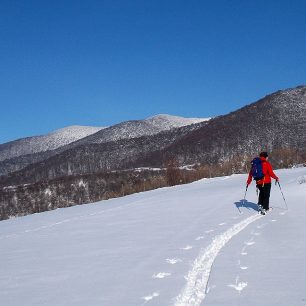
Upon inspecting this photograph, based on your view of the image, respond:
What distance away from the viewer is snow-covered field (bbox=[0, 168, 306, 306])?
189 inches

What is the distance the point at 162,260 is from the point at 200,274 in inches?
37.7

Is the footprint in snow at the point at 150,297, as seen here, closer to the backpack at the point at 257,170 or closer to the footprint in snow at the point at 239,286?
the footprint in snow at the point at 239,286

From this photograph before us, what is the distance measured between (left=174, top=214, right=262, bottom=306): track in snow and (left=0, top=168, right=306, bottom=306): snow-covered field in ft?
0.04

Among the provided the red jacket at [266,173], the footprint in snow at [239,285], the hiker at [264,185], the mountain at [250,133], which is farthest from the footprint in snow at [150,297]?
the mountain at [250,133]

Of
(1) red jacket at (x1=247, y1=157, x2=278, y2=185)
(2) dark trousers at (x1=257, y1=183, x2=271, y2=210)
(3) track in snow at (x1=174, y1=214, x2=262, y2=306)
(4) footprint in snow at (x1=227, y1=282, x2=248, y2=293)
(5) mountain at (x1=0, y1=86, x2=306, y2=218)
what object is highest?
(5) mountain at (x1=0, y1=86, x2=306, y2=218)

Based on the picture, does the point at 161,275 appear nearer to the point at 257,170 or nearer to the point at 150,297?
the point at 150,297

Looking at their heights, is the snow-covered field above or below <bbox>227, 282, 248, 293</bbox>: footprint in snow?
above

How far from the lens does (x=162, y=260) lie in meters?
6.35

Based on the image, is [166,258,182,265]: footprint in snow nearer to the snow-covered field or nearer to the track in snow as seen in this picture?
the snow-covered field

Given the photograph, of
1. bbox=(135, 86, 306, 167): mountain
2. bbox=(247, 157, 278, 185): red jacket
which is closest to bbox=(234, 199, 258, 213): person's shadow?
bbox=(247, 157, 278, 185): red jacket

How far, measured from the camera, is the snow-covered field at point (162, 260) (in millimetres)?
4797

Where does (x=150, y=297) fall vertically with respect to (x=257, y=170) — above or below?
below

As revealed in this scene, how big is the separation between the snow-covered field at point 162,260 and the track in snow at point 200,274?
0.01m

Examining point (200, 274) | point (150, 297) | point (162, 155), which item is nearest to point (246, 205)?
point (200, 274)
